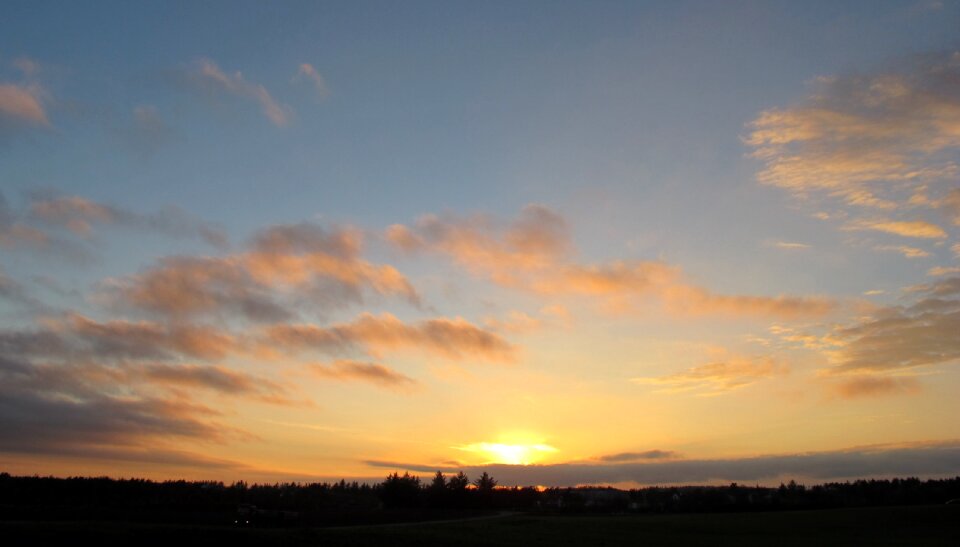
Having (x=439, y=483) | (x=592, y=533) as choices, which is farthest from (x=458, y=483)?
(x=592, y=533)

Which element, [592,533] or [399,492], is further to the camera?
[399,492]

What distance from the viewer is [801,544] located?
229 feet

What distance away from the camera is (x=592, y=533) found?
267ft

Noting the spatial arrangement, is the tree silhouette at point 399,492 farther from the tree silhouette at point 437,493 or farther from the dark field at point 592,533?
the dark field at point 592,533

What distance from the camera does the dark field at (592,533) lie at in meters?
51.4

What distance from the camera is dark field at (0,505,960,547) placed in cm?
5141

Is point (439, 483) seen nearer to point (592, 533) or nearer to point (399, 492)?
point (399, 492)

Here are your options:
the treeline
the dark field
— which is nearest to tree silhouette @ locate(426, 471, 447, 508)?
the treeline

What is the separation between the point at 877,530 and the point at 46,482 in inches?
6710

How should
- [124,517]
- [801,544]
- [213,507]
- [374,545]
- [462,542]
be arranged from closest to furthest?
[374,545], [462,542], [801,544], [124,517], [213,507]

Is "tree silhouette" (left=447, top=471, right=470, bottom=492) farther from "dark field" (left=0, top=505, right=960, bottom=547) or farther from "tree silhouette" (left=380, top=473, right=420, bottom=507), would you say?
"dark field" (left=0, top=505, right=960, bottom=547)

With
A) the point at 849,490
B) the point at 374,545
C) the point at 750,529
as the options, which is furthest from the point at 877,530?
the point at 849,490

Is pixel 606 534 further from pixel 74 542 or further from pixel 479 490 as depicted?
pixel 479 490

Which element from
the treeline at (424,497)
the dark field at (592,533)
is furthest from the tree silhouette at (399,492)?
the dark field at (592,533)
